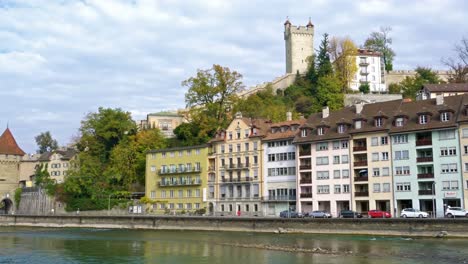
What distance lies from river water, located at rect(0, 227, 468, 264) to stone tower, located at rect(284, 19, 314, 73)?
7684 centimetres

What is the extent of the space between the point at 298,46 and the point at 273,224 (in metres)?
78.9

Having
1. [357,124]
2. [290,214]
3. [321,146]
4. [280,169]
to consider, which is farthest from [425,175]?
[280,169]

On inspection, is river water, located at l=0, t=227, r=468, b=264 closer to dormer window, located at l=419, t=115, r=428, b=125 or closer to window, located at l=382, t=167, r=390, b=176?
window, located at l=382, t=167, r=390, b=176

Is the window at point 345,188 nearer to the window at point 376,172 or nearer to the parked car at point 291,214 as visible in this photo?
the window at point 376,172

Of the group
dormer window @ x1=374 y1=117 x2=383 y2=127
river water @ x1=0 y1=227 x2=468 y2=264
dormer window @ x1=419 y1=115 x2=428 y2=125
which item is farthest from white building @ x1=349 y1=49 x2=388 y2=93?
river water @ x1=0 y1=227 x2=468 y2=264

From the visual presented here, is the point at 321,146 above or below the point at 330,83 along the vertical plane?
below

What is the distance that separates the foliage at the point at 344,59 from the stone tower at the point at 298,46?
15.0 m

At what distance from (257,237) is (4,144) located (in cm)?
7937

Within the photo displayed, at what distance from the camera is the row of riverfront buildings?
64.1 metres

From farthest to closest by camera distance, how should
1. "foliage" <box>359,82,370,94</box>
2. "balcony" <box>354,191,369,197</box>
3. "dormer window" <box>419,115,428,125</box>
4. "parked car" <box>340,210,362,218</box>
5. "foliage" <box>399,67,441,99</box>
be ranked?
"foliage" <box>359,82,370,94</box> → "foliage" <box>399,67,441,99</box> → "balcony" <box>354,191,369,197</box> → "dormer window" <box>419,115,428,125</box> → "parked car" <box>340,210,362,218</box>

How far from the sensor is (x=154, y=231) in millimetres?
72688

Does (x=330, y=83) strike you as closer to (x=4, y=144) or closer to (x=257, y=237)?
(x=257, y=237)

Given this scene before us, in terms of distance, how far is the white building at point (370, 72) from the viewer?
392 feet

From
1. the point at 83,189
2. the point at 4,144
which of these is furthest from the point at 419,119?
the point at 4,144
